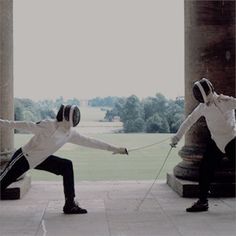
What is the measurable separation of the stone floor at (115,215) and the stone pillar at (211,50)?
67 centimetres

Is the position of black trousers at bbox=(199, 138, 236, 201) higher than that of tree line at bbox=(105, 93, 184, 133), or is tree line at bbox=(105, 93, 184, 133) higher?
tree line at bbox=(105, 93, 184, 133)

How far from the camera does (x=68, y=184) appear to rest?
23.2 ft

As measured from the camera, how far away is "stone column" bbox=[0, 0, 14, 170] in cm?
830

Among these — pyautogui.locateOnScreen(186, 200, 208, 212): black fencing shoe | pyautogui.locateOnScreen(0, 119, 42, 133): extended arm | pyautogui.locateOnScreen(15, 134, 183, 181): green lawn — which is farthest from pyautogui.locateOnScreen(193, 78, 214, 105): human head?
pyautogui.locateOnScreen(15, 134, 183, 181): green lawn

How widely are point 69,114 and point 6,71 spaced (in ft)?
6.76

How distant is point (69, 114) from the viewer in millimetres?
6684

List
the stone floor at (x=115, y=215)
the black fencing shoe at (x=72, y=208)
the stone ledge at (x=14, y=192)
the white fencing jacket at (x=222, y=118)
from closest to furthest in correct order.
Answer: the stone floor at (x=115, y=215), the white fencing jacket at (x=222, y=118), the black fencing shoe at (x=72, y=208), the stone ledge at (x=14, y=192)

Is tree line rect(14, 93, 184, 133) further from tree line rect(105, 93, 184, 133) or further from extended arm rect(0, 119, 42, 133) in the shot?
extended arm rect(0, 119, 42, 133)

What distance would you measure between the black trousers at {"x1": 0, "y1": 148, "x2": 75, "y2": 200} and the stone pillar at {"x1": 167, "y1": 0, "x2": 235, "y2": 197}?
205cm

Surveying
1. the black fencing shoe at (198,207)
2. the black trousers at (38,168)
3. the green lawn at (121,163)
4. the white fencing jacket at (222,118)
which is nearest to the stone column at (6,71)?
the black trousers at (38,168)

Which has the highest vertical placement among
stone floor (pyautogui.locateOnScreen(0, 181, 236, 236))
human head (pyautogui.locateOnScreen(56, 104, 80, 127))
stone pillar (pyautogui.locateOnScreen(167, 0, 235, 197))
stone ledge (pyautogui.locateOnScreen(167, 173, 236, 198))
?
stone pillar (pyautogui.locateOnScreen(167, 0, 235, 197))

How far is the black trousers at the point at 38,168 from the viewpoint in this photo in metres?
6.79

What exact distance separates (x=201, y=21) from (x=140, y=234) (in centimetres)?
360

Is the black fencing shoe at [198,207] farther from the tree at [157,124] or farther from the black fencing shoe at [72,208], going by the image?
the tree at [157,124]
